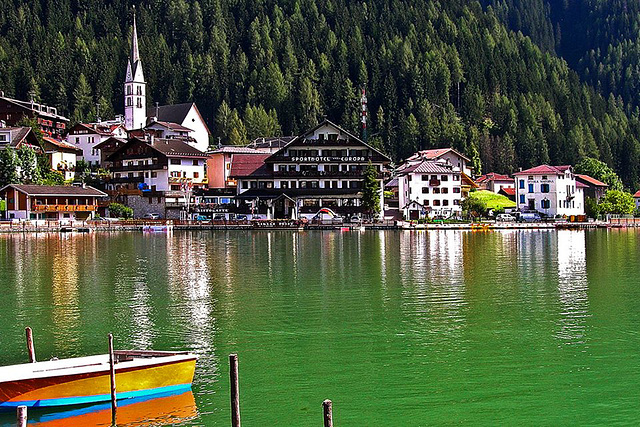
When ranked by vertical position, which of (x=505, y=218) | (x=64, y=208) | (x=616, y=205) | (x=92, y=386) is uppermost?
(x=64, y=208)

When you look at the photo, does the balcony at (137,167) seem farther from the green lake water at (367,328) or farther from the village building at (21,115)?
the green lake water at (367,328)

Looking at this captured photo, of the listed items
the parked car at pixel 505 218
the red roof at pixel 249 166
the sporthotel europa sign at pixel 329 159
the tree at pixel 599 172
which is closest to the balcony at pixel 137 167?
the red roof at pixel 249 166

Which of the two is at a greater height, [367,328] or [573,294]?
[573,294]

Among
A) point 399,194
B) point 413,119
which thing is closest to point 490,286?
point 399,194

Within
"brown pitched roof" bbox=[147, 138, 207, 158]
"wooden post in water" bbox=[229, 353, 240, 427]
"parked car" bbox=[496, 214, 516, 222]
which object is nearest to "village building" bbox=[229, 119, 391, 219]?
"brown pitched roof" bbox=[147, 138, 207, 158]

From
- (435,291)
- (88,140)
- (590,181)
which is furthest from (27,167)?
(435,291)

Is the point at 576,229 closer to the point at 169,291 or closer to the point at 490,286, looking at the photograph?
the point at 490,286

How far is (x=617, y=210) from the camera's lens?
9619cm

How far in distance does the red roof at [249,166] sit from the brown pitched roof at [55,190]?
50.1 feet

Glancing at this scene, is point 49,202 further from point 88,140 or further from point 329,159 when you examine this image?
point 329,159

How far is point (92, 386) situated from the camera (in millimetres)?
16750

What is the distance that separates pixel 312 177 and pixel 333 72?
61.5 metres

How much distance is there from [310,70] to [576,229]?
75000 mm

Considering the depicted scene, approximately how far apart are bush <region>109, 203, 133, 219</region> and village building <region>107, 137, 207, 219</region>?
3.70 m
